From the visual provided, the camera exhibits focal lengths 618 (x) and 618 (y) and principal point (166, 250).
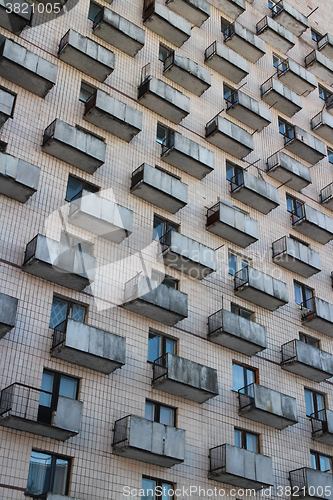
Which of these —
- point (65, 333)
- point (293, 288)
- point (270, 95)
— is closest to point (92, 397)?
point (65, 333)

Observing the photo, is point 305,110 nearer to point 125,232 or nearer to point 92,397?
point 125,232

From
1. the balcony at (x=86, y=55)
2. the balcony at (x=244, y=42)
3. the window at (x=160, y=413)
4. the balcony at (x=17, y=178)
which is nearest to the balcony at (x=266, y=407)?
the window at (x=160, y=413)

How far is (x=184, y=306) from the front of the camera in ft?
82.5

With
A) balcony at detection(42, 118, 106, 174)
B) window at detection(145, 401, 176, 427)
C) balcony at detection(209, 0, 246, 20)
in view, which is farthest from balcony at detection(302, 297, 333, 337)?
balcony at detection(209, 0, 246, 20)

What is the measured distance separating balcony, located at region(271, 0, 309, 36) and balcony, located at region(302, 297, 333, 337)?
20611mm

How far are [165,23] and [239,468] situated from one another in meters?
22.6

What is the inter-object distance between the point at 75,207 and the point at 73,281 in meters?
3.39

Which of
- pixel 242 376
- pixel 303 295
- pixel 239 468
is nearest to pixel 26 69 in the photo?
pixel 242 376

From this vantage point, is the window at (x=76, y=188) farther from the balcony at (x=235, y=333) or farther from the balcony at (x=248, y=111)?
the balcony at (x=248, y=111)

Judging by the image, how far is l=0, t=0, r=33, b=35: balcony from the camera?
2592 centimetres

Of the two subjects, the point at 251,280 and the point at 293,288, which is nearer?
the point at 251,280

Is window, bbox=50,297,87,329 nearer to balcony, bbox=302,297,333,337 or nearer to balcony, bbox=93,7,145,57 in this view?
balcony, bbox=302,297,333,337

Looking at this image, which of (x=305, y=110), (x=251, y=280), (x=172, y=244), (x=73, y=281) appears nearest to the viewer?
(x=73, y=281)

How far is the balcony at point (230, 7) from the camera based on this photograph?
37750 millimetres
